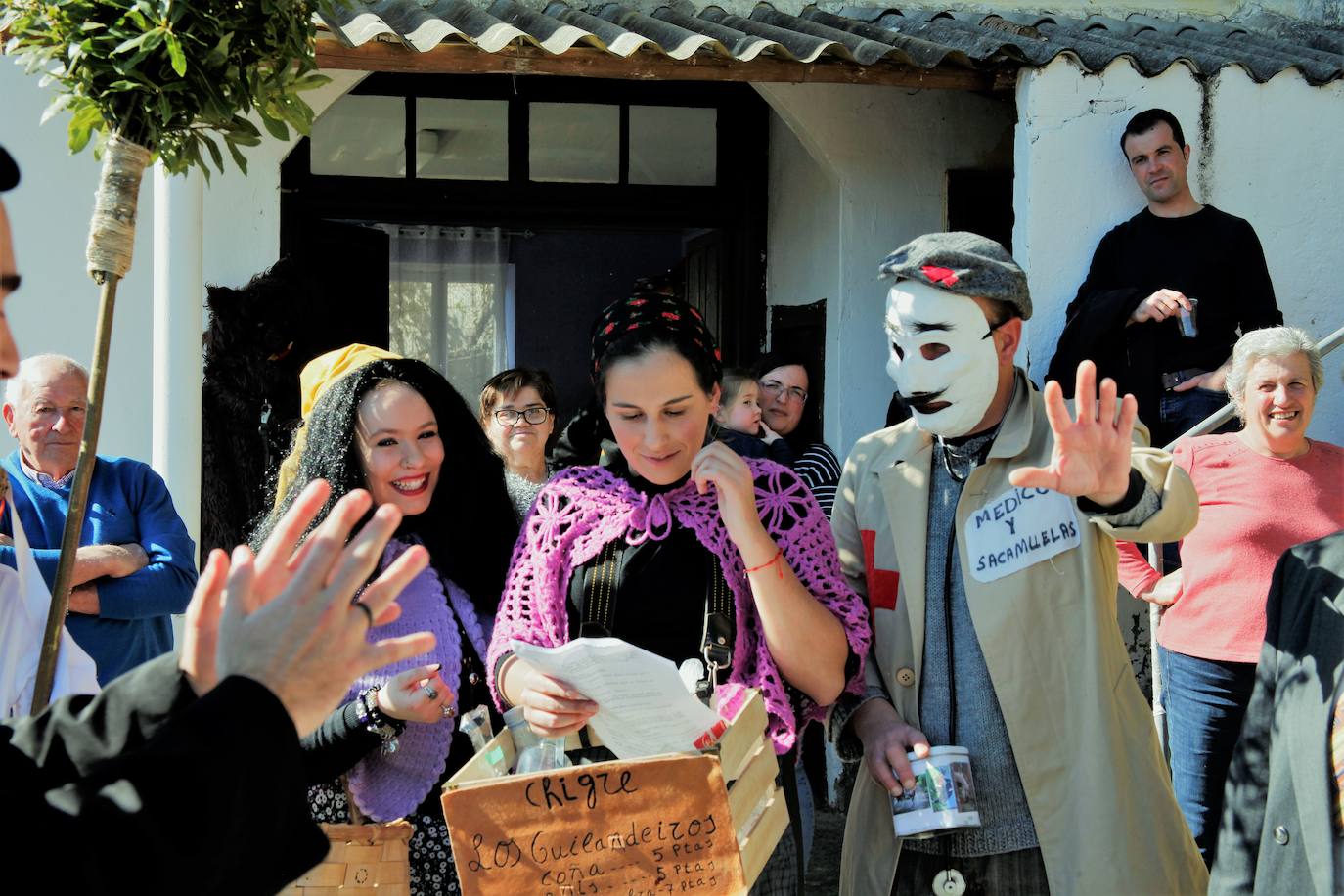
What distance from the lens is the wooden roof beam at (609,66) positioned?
4996mm

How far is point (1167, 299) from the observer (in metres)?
4.83

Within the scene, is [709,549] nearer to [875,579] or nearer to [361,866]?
[875,579]

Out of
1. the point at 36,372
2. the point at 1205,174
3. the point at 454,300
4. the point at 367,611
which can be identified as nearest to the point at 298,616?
the point at 367,611

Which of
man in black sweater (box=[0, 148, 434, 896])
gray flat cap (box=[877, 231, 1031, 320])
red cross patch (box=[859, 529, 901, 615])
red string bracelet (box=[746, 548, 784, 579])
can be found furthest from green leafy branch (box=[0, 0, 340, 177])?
red cross patch (box=[859, 529, 901, 615])

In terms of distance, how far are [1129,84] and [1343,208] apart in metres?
1.03

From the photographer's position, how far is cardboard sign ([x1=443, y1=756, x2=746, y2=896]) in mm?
2105

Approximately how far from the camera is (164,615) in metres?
3.96

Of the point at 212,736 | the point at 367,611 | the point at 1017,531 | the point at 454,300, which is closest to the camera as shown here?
the point at 212,736

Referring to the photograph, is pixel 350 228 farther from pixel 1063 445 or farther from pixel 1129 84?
pixel 1063 445

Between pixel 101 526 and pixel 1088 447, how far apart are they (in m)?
2.70

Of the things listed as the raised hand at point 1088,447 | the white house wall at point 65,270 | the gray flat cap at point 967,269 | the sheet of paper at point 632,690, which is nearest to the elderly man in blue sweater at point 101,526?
the white house wall at point 65,270

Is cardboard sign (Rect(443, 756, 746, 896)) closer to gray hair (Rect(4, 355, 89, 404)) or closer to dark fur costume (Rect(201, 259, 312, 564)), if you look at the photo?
gray hair (Rect(4, 355, 89, 404))

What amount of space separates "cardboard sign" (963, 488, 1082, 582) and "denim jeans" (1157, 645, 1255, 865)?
166 centimetres

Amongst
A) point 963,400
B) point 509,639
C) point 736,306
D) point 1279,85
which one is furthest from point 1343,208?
point 509,639
